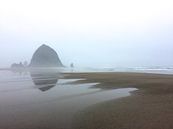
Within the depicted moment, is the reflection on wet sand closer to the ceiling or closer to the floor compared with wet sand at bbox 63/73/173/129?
closer to the ceiling

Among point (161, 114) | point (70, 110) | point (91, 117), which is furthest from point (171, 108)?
point (70, 110)

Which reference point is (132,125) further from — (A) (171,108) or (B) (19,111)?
(B) (19,111)

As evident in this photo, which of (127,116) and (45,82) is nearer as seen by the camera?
(127,116)

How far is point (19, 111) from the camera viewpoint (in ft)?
47.6

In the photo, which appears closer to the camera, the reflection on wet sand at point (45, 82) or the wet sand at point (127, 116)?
the wet sand at point (127, 116)

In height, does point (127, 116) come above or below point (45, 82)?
below

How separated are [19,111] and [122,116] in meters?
6.00

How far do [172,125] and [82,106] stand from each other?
6.46 meters

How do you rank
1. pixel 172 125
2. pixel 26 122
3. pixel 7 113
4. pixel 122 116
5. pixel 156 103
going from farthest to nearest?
pixel 156 103, pixel 7 113, pixel 122 116, pixel 26 122, pixel 172 125

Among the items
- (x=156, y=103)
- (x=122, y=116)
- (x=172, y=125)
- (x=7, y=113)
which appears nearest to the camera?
(x=172, y=125)

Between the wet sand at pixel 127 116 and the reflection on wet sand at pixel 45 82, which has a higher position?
the reflection on wet sand at pixel 45 82

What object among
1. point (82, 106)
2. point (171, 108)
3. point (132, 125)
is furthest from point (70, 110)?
point (171, 108)

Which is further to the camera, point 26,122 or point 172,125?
point 26,122

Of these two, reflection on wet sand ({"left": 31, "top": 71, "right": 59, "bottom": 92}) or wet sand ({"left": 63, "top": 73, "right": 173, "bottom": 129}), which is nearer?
wet sand ({"left": 63, "top": 73, "right": 173, "bottom": 129})
